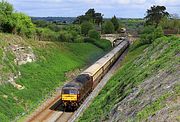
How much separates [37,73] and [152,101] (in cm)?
3319

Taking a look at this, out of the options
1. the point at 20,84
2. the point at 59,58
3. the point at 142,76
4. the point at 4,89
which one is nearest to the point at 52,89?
the point at 20,84

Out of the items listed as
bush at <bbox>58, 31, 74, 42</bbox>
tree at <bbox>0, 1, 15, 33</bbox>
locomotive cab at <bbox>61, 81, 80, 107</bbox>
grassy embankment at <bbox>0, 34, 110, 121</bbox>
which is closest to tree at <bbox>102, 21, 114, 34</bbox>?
bush at <bbox>58, 31, 74, 42</bbox>

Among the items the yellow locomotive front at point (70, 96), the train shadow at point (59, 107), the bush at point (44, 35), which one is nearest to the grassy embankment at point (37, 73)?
the train shadow at point (59, 107)

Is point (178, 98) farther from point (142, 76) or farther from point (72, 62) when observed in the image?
point (72, 62)

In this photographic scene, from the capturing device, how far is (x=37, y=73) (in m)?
51.4

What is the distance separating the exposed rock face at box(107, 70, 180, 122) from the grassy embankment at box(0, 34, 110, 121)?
14296 millimetres

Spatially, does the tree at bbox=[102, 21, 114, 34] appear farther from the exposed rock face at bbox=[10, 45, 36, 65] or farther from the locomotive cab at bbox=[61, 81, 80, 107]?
the locomotive cab at bbox=[61, 81, 80, 107]

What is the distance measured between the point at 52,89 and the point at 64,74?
31.3 feet

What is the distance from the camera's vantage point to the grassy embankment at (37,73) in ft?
126

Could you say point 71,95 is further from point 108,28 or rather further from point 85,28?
point 108,28

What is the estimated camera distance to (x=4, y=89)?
40.4 m

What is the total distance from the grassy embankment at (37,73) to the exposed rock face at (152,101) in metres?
14.3

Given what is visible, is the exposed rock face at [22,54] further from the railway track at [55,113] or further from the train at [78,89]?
the railway track at [55,113]

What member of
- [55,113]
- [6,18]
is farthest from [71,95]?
[6,18]
